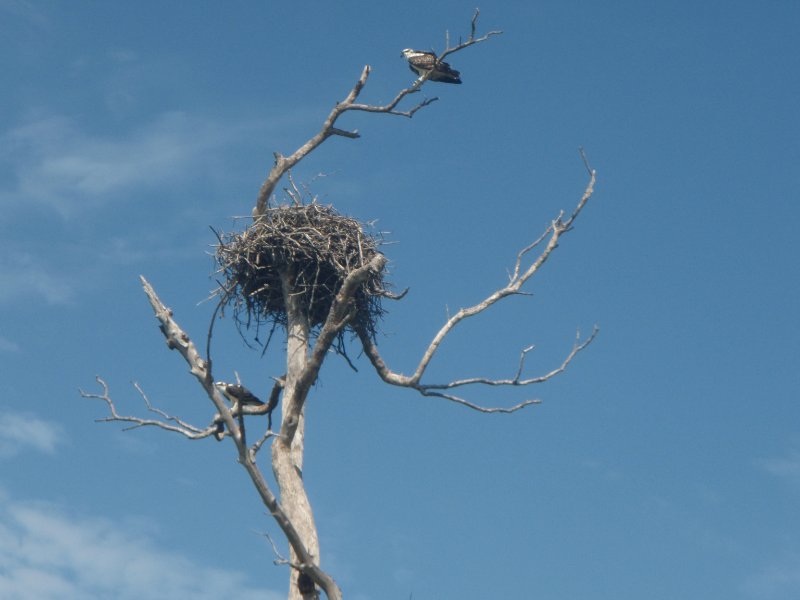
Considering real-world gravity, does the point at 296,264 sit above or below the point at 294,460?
above

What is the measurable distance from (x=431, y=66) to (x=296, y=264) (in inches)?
108

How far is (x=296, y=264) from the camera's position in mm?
10188

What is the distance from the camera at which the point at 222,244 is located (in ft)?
34.8

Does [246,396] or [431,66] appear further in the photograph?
[431,66]

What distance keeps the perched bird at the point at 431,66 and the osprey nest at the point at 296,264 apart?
6.75ft

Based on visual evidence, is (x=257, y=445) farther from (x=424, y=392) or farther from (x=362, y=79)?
(x=362, y=79)

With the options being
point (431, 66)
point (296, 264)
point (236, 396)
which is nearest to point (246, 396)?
point (236, 396)

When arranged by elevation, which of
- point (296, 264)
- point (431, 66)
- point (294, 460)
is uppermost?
point (431, 66)

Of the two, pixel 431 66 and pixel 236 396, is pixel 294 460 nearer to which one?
pixel 236 396

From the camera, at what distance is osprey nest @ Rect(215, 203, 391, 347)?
1003 centimetres

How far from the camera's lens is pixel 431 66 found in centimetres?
1172

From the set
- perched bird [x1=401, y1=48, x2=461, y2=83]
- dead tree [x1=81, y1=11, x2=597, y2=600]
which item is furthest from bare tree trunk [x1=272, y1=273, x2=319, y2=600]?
perched bird [x1=401, y1=48, x2=461, y2=83]

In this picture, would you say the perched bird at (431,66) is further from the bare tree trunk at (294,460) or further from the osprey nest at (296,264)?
the bare tree trunk at (294,460)

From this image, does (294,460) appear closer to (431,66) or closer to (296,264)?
(296,264)
